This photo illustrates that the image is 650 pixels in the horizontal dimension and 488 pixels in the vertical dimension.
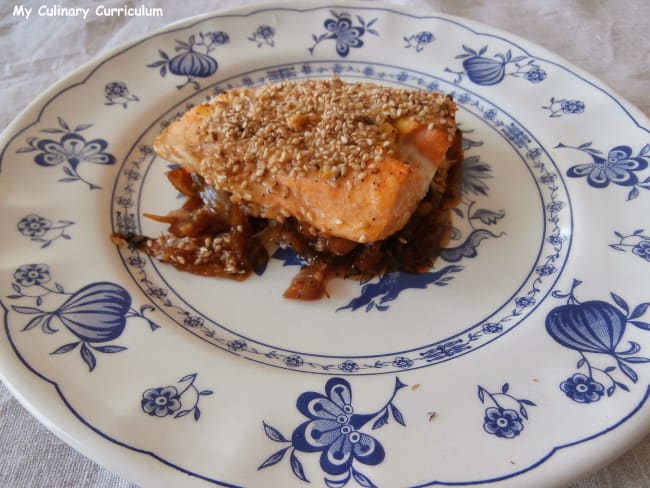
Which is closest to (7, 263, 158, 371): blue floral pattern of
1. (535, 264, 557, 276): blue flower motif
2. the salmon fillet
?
the salmon fillet

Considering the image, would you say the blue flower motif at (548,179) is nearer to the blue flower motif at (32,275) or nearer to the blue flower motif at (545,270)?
the blue flower motif at (545,270)

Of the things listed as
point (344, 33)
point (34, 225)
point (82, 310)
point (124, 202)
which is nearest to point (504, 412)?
point (82, 310)

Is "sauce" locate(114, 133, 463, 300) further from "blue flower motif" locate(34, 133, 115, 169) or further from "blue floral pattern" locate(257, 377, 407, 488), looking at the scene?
"blue floral pattern" locate(257, 377, 407, 488)

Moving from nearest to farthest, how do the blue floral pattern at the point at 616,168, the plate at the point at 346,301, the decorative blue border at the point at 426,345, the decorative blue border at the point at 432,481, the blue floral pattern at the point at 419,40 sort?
the decorative blue border at the point at 432,481 → the plate at the point at 346,301 → the decorative blue border at the point at 426,345 → the blue floral pattern at the point at 616,168 → the blue floral pattern at the point at 419,40

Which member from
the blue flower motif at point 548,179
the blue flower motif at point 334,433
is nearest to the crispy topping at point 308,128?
the blue flower motif at point 548,179

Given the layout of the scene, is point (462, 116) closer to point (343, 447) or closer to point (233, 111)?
point (233, 111)

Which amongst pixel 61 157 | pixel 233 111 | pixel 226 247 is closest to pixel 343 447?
pixel 226 247
